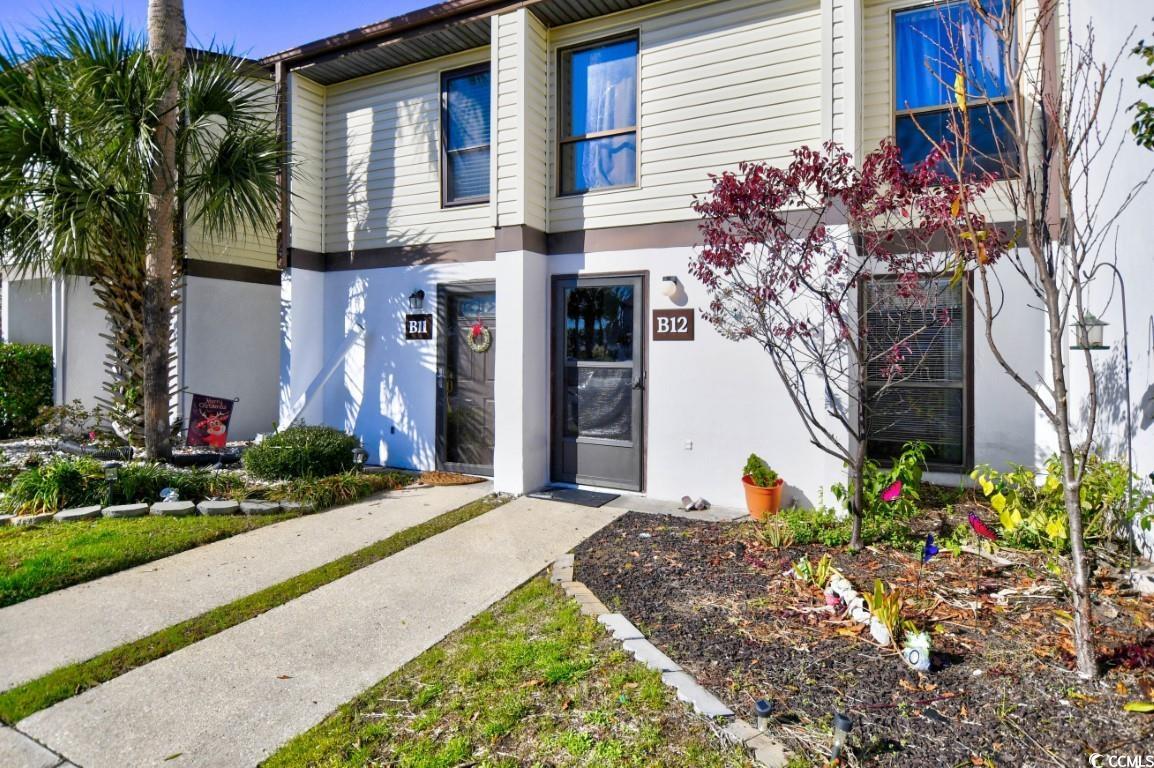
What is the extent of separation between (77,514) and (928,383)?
7.76 metres

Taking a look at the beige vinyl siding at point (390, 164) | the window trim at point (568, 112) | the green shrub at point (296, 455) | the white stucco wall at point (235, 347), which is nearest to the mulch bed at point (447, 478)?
the green shrub at point (296, 455)

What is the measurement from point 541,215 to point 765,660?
5.01 m

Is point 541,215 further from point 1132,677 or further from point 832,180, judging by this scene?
point 1132,677

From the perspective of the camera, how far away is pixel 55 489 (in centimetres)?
559

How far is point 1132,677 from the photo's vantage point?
100 inches

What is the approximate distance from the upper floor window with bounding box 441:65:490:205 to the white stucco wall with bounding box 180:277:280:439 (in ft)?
12.6

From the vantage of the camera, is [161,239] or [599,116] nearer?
[599,116]

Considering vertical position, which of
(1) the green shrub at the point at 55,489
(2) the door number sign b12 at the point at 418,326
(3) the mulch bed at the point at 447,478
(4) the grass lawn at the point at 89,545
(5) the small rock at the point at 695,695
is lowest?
(5) the small rock at the point at 695,695

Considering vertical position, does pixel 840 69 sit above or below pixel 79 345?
above

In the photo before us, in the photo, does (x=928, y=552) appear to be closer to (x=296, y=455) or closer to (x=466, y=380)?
(x=466, y=380)

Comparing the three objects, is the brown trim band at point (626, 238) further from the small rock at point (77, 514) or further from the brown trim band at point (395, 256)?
the small rock at point (77, 514)

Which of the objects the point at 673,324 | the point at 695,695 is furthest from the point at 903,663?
the point at 673,324

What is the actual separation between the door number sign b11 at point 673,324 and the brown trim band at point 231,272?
6386mm

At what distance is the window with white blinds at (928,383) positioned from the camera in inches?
235
